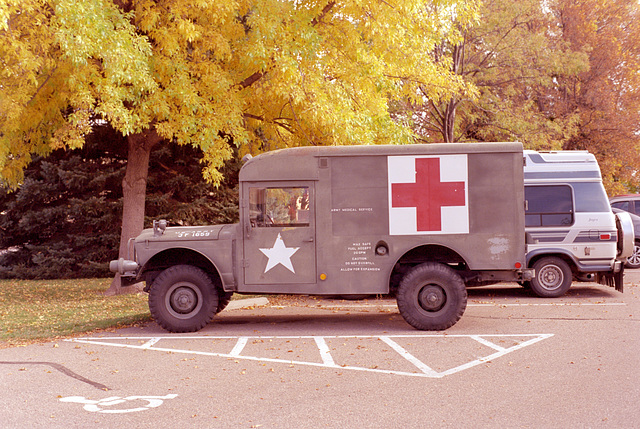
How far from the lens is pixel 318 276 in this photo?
9797 mm

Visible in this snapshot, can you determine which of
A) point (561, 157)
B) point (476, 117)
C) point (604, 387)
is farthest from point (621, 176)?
point (604, 387)

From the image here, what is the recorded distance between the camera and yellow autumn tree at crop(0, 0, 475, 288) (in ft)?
39.8

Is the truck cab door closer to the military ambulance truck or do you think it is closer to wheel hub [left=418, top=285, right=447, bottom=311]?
the military ambulance truck

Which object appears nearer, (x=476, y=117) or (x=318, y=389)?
(x=318, y=389)

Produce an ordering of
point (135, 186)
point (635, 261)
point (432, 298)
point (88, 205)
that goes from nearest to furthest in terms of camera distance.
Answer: point (432, 298), point (135, 186), point (635, 261), point (88, 205)

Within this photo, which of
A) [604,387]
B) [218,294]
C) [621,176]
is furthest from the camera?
[621,176]

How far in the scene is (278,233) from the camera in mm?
9859

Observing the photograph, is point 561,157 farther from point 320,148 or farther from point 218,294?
point 218,294

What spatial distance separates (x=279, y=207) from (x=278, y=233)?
14.9 inches

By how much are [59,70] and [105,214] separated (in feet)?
23.9

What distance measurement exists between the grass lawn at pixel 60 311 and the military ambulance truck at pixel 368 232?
1.30 metres

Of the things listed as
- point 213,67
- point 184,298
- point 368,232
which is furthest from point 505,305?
point 213,67

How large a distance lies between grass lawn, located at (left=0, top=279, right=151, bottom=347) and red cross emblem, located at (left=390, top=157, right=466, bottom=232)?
185 inches

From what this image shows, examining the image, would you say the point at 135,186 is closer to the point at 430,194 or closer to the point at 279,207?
the point at 279,207
